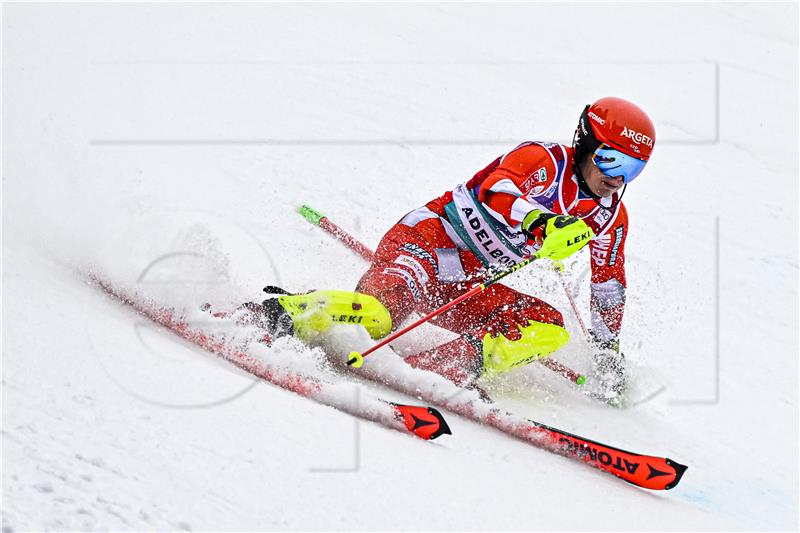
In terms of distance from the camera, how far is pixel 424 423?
3.17 metres

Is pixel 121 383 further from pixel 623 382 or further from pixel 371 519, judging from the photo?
pixel 623 382

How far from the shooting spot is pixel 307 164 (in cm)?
690

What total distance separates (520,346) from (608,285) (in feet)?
2.83

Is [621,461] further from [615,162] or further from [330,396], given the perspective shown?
[615,162]

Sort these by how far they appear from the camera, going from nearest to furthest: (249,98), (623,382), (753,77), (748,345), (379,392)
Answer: (379,392) < (623,382) < (748,345) < (249,98) < (753,77)

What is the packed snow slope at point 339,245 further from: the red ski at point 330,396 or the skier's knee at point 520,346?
the skier's knee at point 520,346

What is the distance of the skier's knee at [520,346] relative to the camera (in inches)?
159

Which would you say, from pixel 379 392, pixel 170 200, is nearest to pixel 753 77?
pixel 170 200

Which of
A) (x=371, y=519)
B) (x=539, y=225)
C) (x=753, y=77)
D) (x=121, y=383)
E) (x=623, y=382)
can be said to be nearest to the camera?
(x=371, y=519)

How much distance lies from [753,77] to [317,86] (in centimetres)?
A: 659

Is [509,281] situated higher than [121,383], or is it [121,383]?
[121,383]

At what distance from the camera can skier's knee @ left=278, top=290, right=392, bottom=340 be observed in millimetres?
3757

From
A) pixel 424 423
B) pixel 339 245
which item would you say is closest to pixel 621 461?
pixel 424 423

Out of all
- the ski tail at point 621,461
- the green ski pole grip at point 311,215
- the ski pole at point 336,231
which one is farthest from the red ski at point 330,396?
the green ski pole grip at point 311,215
